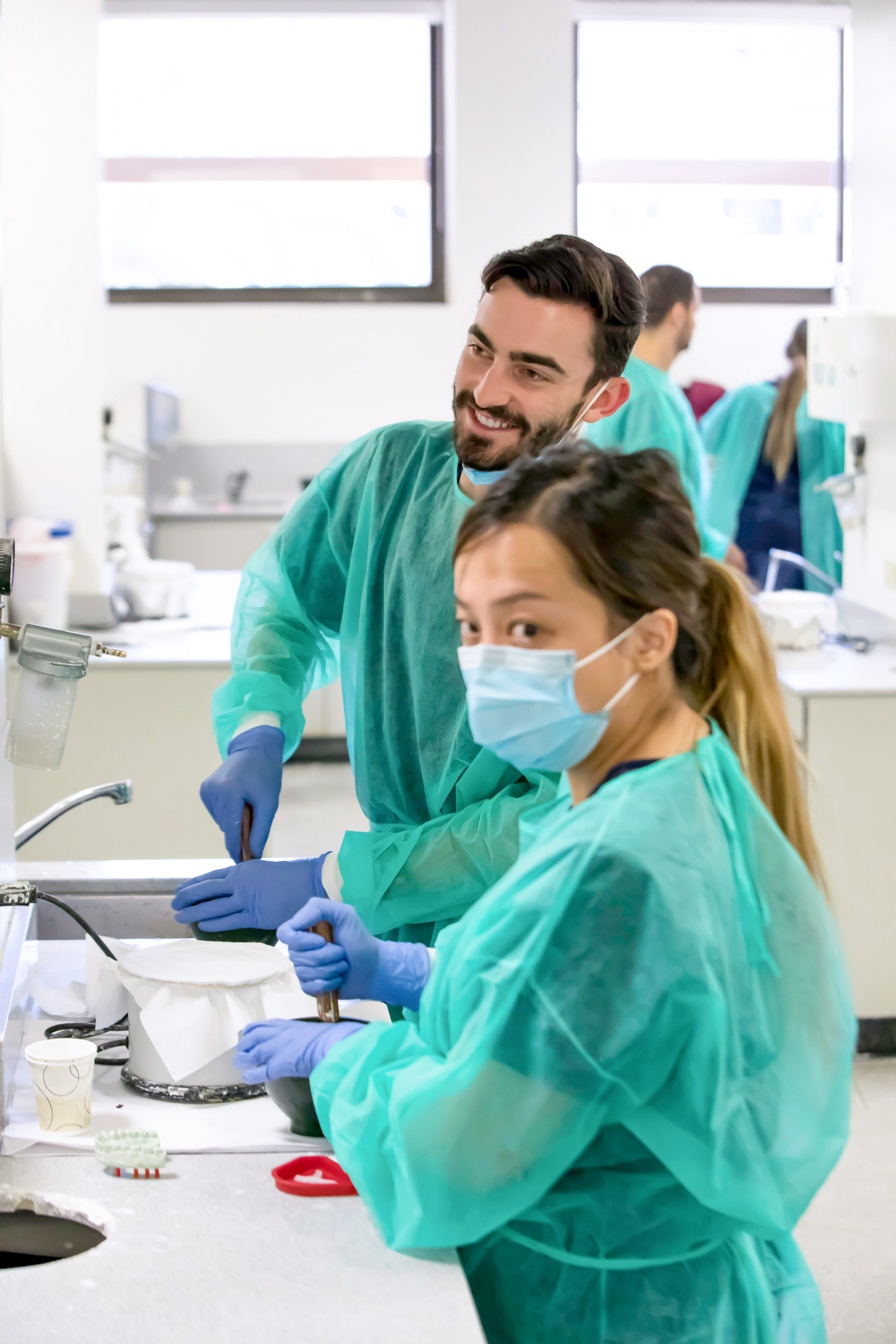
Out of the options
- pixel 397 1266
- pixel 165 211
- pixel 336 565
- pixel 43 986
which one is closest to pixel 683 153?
pixel 165 211

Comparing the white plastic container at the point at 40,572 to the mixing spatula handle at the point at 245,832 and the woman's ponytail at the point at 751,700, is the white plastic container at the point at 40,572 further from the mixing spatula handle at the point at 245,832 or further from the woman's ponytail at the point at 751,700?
the woman's ponytail at the point at 751,700

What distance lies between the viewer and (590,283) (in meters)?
1.45

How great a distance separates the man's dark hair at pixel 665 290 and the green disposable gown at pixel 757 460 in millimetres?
840

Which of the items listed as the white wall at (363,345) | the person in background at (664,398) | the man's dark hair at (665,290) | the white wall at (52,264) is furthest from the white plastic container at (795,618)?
the white wall at (363,345)

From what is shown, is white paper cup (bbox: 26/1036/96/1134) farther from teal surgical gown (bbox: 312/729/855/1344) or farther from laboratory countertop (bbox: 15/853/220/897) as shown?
laboratory countertop (bbox: 15/853/220/897)

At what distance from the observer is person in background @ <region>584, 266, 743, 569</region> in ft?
11.3

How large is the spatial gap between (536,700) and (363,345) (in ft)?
17.0

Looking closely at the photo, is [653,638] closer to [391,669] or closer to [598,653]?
[598,653]

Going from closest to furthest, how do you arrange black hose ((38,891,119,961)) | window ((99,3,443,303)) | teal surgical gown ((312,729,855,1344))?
teal surgical gown ((312,729,855,1344)), black hose ((38,891,119,961)), window ((99,3,443,303))

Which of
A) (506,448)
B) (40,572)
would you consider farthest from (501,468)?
(40,572)

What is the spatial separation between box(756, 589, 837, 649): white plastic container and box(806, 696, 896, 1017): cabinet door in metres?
0.45

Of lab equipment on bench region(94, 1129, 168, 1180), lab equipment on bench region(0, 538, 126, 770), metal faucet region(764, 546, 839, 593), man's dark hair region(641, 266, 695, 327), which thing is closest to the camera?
lab equipment on bench region(94, 1129, 168, 1180)

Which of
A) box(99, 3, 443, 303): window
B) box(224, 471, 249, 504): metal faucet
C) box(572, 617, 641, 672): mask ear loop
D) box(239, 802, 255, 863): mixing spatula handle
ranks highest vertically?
box(99, 3, 443, 303): window

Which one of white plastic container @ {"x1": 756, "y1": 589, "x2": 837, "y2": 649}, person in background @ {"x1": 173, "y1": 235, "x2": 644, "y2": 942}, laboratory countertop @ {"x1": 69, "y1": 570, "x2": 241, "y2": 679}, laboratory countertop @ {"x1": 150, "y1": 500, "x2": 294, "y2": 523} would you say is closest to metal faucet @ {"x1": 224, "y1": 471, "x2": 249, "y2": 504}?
laboratory countertop @ {"x1": 150, "y1": 500, "x2": 294, "y2": 523}
